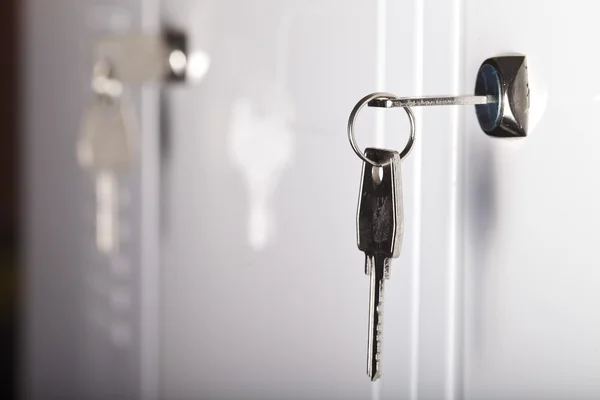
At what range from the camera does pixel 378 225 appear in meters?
0.46

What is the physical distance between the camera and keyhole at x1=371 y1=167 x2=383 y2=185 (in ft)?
1.50

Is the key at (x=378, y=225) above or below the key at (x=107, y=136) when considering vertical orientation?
below

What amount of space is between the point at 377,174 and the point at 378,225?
3 cm

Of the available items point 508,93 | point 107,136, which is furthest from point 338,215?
point 107,136

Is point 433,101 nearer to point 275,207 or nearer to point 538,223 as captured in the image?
point 538,223

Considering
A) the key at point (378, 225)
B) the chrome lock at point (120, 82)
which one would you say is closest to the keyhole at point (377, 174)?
the key at point (378, 225)

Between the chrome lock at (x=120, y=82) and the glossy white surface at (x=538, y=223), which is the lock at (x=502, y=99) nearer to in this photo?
the glossy white surface at (x=538, y=223)

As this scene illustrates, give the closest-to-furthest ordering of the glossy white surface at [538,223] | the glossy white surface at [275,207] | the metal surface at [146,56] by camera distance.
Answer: the glossy white surface at [538,223] → the glossy white surface at [275,207] → the metal surface at [146,56]

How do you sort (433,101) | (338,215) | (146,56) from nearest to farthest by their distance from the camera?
(433,101) → (338,215) → (146,56)

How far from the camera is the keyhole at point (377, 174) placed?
0.46 m

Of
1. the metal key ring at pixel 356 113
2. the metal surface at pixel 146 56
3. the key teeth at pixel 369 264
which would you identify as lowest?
the key teeth at pixel 369 264

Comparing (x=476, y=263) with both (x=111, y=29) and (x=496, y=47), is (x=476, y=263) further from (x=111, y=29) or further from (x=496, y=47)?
(x=111, y=29)

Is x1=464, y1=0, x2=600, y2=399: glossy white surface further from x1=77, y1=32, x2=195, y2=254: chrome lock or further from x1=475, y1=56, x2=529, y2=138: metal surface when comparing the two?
x1=77, y1=32, x2=195, y2=254: chrome lock

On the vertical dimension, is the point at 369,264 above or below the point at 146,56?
below
